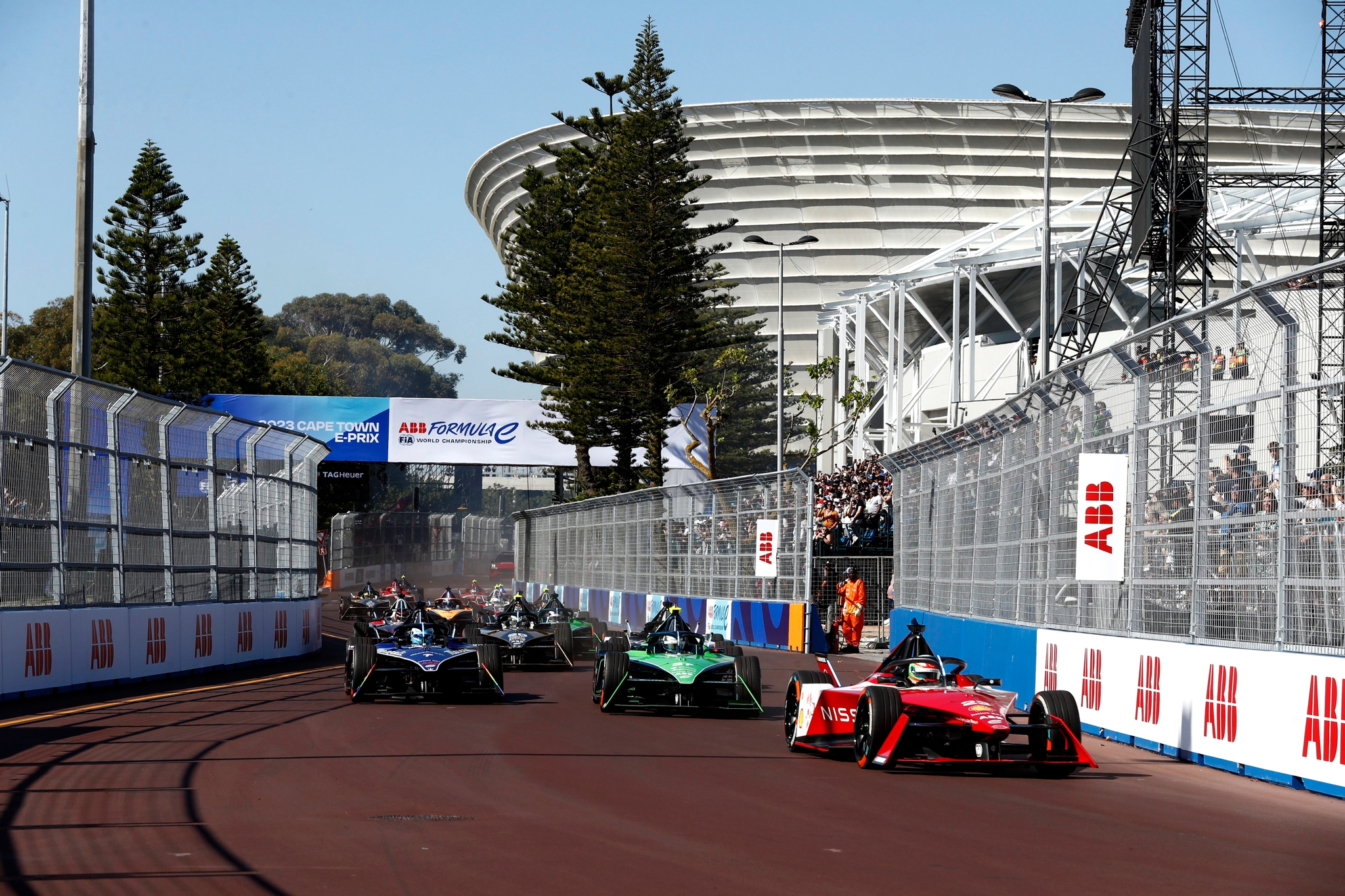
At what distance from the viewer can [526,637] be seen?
21.7 meters

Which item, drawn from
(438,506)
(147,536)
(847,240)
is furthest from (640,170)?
(438,506)

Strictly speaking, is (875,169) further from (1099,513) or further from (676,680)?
(1099,513)

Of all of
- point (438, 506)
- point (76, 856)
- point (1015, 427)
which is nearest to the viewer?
point (76, 856)

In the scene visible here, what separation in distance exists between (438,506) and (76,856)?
105 metres

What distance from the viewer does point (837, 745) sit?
38.3 ft

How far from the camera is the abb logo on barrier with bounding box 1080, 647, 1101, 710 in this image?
536 inches

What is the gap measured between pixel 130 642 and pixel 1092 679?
11225 mm

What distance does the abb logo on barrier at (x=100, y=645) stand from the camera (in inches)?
668

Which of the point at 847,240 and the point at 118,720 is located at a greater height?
the point at 847,240

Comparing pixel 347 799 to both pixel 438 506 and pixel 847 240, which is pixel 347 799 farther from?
pixel 438 506

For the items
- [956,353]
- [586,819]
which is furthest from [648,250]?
[586,819]

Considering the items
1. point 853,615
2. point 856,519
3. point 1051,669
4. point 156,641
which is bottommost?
point 853,615

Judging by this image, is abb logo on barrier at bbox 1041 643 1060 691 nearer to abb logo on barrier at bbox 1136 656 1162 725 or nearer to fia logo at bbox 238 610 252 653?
abb logo on barrier at bbox 1136 656 1162 725

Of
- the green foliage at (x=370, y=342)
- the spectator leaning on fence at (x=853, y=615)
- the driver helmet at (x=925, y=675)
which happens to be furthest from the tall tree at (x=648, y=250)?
the green foliage at (x=370, y=342)
